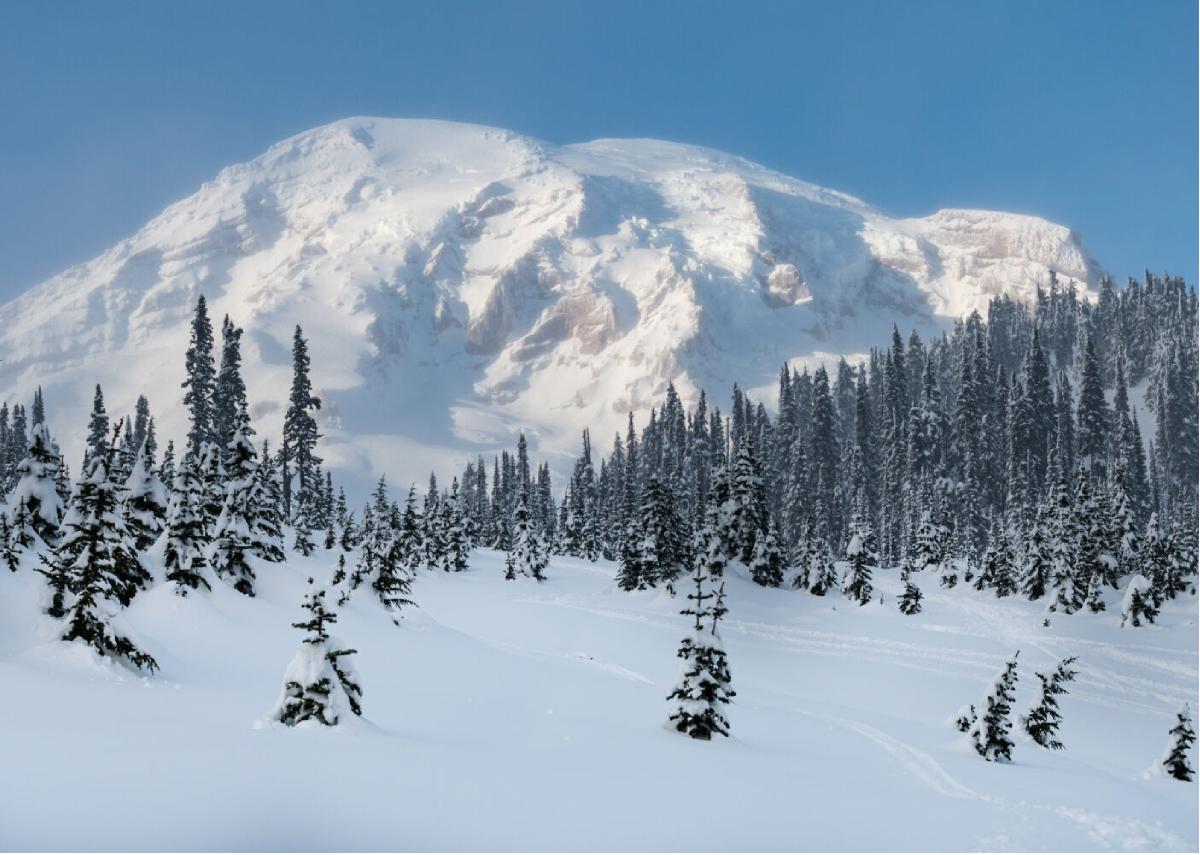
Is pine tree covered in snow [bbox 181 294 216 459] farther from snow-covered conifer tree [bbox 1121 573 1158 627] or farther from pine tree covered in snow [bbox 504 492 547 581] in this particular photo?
snow-covered conifer tree [bbox 1121 573 1158 627]

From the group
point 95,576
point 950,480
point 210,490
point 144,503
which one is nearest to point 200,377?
point 210,490

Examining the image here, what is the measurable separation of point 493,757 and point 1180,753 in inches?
617

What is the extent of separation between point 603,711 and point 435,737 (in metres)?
5.73

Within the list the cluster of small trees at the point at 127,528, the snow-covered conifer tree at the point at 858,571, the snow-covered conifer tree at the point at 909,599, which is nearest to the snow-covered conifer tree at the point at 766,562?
the snow-covered conifer tree at the point at 858,571

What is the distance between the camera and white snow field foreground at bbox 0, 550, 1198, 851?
6.59 metres

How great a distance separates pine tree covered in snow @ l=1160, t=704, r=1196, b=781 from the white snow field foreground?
1134mm

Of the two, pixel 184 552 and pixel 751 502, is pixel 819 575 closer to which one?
pixel 751 502

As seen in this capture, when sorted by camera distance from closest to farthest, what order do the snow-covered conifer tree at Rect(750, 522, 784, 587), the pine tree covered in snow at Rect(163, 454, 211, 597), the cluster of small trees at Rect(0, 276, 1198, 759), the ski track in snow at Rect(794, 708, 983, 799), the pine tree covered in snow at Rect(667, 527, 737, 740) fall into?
the ski track in snow at Rect(794, 708, 983, 799)
the pine tree covered in snow at Rect(667, 527, 737, 740)
the cluster of small trees at Rect(0, 276, 1198, 759)
the pine tree covered in snow at Rect(163, 454, 211, 597)
the snow-covered conifer tree at Rect(750, 522, 784, 587)

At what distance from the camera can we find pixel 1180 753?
57.8ft

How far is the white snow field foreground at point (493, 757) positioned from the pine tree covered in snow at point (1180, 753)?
1.13 meters

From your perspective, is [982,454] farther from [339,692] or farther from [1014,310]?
[339,692]

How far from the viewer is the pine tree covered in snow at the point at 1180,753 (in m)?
17.5

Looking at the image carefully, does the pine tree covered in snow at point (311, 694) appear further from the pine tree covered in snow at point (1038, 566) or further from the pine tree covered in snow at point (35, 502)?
the pine tree covered in snow at point (1038, 566)

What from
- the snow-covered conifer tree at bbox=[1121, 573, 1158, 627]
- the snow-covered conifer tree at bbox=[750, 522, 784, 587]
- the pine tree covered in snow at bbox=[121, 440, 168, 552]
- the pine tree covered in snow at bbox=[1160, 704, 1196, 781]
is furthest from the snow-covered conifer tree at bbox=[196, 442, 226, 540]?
the snow-covered conifer tree at bbox=[1121, 573, 1158, 627]
